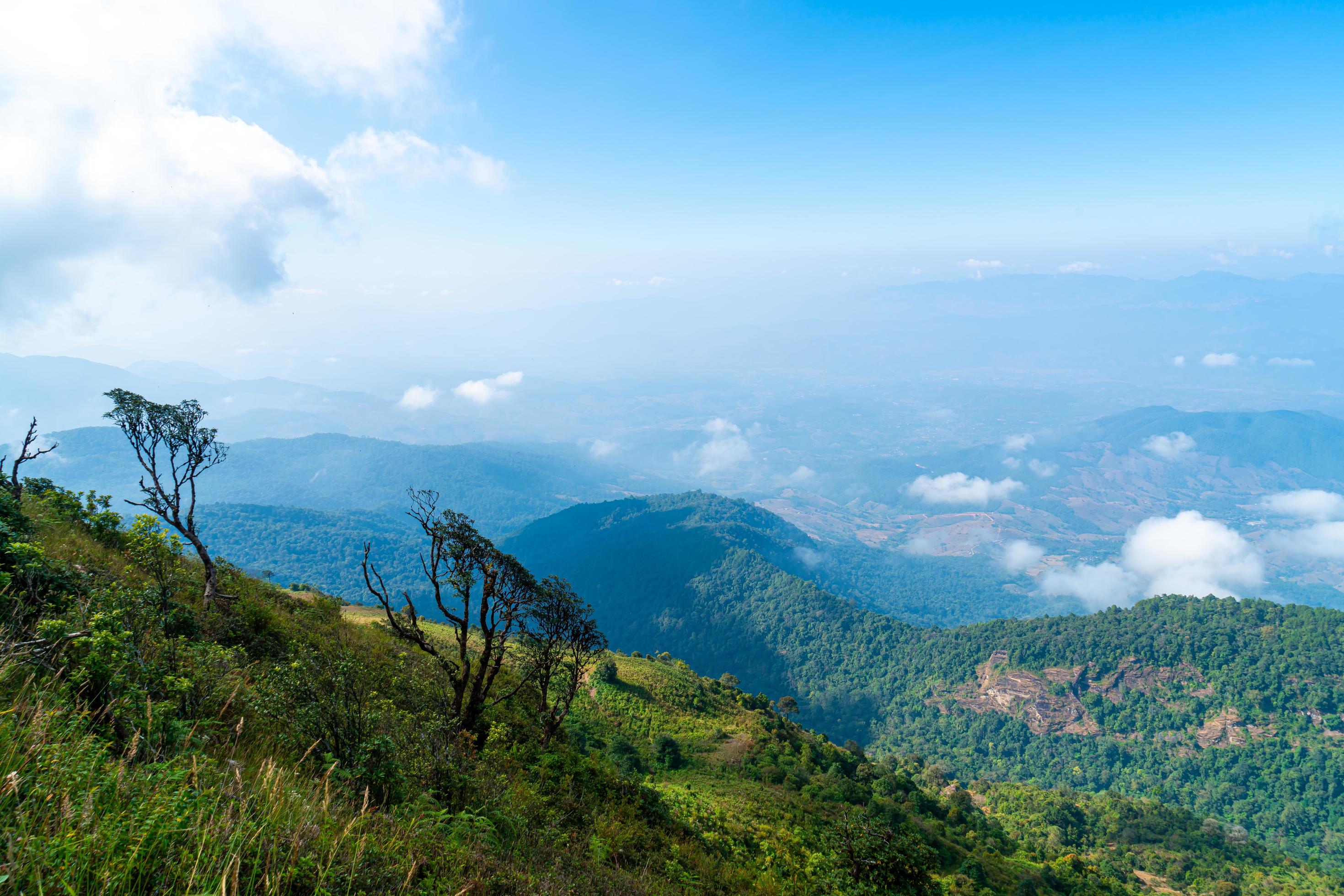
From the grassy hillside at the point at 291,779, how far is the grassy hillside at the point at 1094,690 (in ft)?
245

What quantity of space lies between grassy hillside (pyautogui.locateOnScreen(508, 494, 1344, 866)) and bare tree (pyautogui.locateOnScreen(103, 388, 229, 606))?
100 metres

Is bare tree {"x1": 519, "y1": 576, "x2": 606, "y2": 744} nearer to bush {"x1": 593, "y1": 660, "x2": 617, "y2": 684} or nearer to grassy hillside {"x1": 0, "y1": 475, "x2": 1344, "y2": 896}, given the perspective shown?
grassy hillside {"x1": 0, "y1": 475, "x2": 1344, "y2": 896}

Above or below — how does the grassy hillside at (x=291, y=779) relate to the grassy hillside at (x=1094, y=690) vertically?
above

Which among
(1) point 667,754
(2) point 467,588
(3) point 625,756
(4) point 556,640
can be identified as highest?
(2) point 467,588

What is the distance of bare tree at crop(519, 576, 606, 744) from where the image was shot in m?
14.7

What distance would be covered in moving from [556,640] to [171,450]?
1064cm

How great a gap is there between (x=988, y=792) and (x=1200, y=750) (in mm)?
46461

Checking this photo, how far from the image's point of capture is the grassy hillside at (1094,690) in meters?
72.8

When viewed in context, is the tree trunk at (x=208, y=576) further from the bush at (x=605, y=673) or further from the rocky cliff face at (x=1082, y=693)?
the rocky cliff face at (x=1082, y=693)

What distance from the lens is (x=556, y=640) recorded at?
50.7 feet

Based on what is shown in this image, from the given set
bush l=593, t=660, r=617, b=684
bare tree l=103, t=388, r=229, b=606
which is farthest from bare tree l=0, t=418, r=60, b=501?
bush l=593, t=660, r=617, b=684

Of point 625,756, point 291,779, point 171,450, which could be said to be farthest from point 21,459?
point 625,756

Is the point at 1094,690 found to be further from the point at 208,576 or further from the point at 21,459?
the point at 21,459

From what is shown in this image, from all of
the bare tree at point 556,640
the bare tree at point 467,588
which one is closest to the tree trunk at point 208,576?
the bare tree at point 467,588
